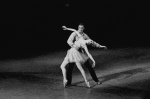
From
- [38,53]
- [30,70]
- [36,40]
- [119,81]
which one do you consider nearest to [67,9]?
[36,40]

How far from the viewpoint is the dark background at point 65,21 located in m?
29.2

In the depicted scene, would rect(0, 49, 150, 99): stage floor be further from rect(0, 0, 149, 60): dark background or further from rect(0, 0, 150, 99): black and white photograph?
rect(0, 0, 149, 60): dark background

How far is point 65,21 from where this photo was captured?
32000 millimetres

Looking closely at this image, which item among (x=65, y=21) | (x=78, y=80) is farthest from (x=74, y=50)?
(x=65, y=21)

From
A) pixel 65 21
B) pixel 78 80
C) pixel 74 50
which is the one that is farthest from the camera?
pixel 65 21

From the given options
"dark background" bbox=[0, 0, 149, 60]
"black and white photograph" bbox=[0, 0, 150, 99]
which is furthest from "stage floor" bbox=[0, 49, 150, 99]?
"dark background" bbox=[0, 0, 149, 60]

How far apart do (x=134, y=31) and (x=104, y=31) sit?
2.63 metres

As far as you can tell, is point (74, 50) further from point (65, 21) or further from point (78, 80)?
point (65, 21)

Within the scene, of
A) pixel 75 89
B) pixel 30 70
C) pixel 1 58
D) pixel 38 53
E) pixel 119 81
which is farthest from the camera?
pixel 38 53

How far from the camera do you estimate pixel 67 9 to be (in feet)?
106

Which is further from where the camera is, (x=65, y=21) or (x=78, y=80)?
(x=65, y=21)

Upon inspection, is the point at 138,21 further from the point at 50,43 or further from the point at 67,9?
the point at 50,43

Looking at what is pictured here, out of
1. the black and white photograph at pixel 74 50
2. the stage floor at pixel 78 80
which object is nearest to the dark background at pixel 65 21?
the black and white photograph at pixel 74 50

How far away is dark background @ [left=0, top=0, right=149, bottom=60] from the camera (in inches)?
1148
